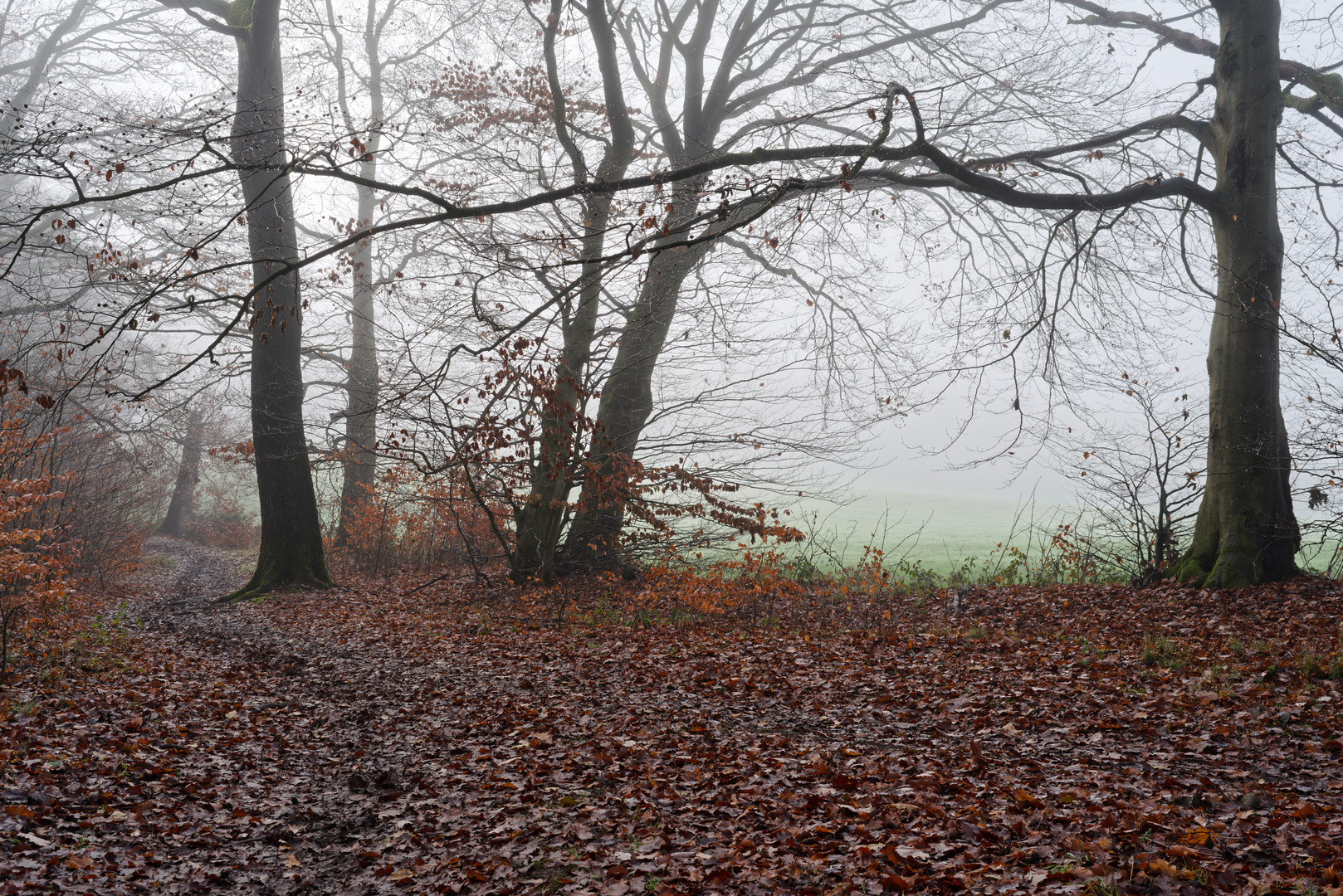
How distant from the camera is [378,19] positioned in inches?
809

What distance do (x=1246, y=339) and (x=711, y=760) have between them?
8.26 m

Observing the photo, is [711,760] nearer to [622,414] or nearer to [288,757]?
[288,757]

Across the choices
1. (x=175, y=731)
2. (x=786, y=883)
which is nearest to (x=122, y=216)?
(x=175, y=731)

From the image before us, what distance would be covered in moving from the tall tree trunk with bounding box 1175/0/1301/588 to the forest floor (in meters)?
0.57

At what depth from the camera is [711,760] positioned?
535 centimetres

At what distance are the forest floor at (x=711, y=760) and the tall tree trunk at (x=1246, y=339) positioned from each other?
0.57m

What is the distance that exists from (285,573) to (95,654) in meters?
4.77

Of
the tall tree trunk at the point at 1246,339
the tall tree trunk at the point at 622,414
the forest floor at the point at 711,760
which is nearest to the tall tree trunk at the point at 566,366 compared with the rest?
the tall tree trunk at the point at 622,414

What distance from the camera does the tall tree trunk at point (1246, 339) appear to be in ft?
29.2

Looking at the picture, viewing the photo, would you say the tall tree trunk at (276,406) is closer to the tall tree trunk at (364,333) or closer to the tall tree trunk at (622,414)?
the tall tree trunk at (364,333)

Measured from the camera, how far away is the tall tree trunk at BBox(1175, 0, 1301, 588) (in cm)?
891

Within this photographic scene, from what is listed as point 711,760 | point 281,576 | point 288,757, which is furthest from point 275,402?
point 711,760

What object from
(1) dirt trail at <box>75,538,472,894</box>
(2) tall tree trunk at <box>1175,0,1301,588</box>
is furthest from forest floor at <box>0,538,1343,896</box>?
(2) tall tree trunk at <box>1175,0,1301,588</box>

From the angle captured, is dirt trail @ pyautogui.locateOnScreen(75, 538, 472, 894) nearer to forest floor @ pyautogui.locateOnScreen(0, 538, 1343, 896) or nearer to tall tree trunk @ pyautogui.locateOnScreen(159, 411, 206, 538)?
forest floor @ pyautogui.locateOnScreen(0, 538, 1343, 896)
